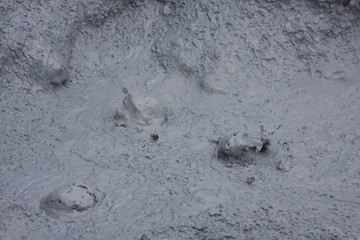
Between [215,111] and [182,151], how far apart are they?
0.33 metres

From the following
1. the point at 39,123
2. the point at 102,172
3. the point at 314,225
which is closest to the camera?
the point at 314,225

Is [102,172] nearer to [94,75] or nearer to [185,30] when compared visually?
[94,75]

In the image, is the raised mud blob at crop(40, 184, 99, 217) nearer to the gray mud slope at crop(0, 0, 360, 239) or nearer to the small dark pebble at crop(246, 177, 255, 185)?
the gray mud slope at crop(0, 0, 360, 239)

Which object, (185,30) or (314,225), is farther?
(185,30)

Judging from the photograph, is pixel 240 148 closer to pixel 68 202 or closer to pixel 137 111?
pixel 137 111

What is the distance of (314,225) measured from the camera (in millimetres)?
1613

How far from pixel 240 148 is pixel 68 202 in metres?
0.70

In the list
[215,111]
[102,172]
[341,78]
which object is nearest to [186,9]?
[215,111]

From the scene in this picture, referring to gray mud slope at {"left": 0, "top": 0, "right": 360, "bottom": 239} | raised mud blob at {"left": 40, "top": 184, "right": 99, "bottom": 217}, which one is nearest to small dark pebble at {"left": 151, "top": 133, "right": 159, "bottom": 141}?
gray mud slope at {"left": 0, "top": 0, "right": 360, "bottom": 239}

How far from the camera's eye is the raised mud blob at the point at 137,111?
2.20m

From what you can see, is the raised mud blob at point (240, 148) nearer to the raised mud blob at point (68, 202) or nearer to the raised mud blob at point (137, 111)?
the raised mud blob at point (137, 111)

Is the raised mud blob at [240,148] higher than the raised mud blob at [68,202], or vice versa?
the raised mud blob at [240,148]

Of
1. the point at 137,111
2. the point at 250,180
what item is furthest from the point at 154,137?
the point at 250,180

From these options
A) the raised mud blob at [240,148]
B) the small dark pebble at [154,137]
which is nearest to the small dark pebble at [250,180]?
the raised mud blob at [240,148]
